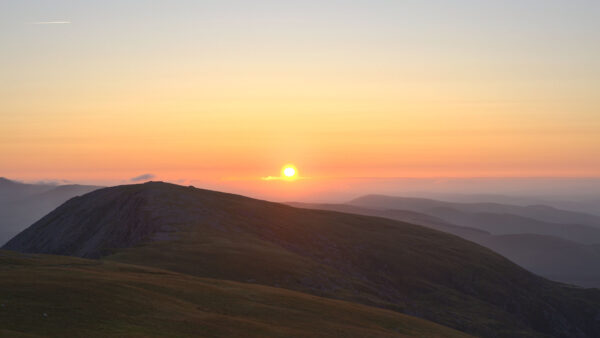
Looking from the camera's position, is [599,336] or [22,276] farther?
[599,336]

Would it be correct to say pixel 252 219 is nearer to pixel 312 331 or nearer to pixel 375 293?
pixel 375 293

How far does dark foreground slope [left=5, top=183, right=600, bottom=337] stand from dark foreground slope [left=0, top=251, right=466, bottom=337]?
24726mm

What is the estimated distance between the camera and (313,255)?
5551 inches

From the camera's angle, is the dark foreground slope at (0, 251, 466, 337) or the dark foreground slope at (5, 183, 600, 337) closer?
the dark foreground slope at (0, 251, 466, 337)

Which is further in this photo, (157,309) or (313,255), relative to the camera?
(313,255)

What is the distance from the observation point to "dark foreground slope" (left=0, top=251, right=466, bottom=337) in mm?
37156

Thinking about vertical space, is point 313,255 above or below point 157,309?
below

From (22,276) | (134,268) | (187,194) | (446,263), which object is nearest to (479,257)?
(446,263)

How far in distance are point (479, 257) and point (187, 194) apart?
342 feet

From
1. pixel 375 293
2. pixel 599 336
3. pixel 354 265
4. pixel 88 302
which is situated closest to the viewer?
pixel 88 302

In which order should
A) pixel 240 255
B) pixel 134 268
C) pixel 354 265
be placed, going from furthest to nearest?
pixel 354 265 < pixel 240 255 < pixel 134 268

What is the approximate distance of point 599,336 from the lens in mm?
154000

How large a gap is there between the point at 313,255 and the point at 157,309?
323 feet

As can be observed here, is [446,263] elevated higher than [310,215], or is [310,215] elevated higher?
[310,215]
